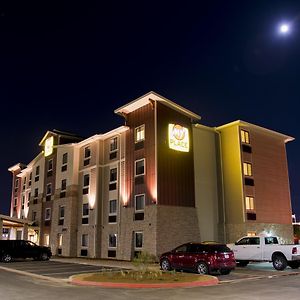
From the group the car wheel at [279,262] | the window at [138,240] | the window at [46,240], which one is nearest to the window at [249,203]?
the window at [138,240]

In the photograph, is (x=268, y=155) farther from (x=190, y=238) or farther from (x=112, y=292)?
(x=112, y=292)

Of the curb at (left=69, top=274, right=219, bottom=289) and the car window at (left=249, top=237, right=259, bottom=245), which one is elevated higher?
Answer: the car window at (left=249, top=237, right=259, bottom=245)

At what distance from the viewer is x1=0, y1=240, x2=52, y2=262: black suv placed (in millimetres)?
31250

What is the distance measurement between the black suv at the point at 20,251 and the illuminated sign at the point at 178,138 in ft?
46.0

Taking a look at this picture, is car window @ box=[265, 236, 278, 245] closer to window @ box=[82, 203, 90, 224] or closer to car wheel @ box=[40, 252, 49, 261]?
car wheel @ box=[40, 252, 49, 261]

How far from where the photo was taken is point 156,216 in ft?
95.1

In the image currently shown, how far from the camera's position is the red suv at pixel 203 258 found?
1919cm

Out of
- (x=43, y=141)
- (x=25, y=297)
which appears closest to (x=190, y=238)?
(x=25, y=297)

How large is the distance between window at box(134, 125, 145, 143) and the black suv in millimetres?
12108

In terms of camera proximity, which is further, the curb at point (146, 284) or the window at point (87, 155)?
the window at point (87, 155)

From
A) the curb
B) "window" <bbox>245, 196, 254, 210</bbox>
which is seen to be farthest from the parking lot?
"window" <bbox>245, 196, 254, 210</bbox>

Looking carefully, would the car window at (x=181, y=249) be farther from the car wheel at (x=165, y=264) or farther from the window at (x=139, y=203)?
the window at (x=139, y=203)

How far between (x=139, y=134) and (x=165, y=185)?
525cm

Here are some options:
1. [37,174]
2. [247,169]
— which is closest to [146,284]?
[247,169]
